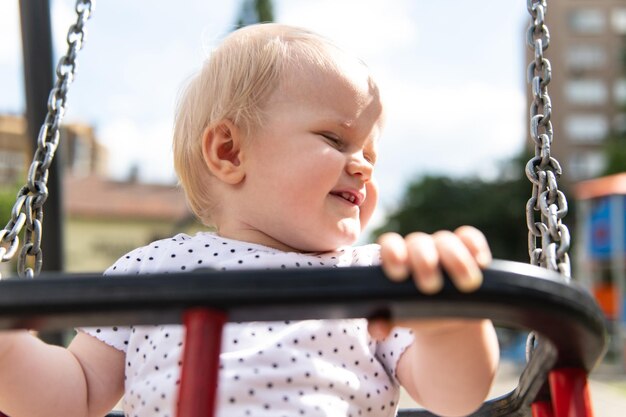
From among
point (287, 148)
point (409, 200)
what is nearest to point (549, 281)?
point (287, 148)

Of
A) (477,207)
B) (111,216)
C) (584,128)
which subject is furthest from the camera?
(584,128)

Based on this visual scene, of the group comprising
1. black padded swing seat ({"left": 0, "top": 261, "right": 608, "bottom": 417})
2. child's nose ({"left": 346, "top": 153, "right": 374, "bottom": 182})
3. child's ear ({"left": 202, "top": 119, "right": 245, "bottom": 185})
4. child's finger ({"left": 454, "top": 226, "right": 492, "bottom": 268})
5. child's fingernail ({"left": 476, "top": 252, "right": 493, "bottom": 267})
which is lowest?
black padded swing seat ({"left": 0, "top": 261, "right": 608, "bottom": 417})

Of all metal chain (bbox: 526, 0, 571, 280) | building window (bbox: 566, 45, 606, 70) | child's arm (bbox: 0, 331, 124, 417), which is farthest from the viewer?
building window (bbox: 566, 45, 606, 70)

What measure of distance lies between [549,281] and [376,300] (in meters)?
0.15

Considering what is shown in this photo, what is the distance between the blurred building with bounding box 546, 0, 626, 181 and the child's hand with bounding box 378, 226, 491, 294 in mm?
42365

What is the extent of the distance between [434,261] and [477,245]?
2.5 inches

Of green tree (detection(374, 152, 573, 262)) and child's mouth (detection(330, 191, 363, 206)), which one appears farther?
green tree (detection(374, 152, 573, 262))

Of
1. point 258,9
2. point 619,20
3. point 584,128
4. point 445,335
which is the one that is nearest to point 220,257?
point 445,335

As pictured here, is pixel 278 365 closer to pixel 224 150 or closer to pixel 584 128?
pixel 224 150

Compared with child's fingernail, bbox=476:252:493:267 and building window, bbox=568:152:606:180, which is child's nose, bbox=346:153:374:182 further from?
building window, bbox=568:152:606:180

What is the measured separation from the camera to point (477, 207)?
106ft

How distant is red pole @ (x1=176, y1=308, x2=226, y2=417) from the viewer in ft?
2.28

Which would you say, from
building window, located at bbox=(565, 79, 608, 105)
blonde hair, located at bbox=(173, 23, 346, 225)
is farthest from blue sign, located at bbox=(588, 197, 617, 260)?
building window, located at bbox=(565, 79, 608, 105)

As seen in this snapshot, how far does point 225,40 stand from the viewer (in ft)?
4.49
